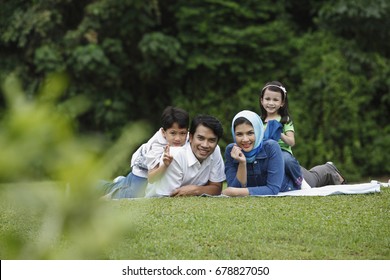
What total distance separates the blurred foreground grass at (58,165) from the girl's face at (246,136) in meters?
5.22

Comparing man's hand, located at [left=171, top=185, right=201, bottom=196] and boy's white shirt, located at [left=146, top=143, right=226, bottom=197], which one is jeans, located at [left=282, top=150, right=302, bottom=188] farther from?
man's hand, located at [left=171, top=185, right=201, bottom=196]

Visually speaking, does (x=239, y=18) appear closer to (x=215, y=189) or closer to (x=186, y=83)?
(x=186, y=83)

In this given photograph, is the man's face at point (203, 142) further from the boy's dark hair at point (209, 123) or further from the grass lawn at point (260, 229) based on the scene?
the grass lawn at point (260, 229)

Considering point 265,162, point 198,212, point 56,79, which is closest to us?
point 56,79

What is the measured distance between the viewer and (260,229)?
217 inches

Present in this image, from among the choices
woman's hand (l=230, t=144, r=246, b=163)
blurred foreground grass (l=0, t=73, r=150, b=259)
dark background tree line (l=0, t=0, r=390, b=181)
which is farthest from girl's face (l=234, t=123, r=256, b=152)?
dark background tree line (l=0, t=0, r=390, b=181)

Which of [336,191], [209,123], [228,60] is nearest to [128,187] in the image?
[209,123]

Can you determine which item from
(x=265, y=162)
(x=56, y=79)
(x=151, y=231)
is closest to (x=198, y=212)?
(x=151, y=231)

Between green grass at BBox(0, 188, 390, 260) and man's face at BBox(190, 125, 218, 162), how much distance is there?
1.50 ft

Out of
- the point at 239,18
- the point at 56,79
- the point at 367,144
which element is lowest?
the point at 367,144

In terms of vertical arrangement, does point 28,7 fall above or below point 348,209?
above

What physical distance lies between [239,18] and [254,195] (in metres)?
10.1

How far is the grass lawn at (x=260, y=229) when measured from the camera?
486 centimetres

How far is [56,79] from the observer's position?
1.67 m
